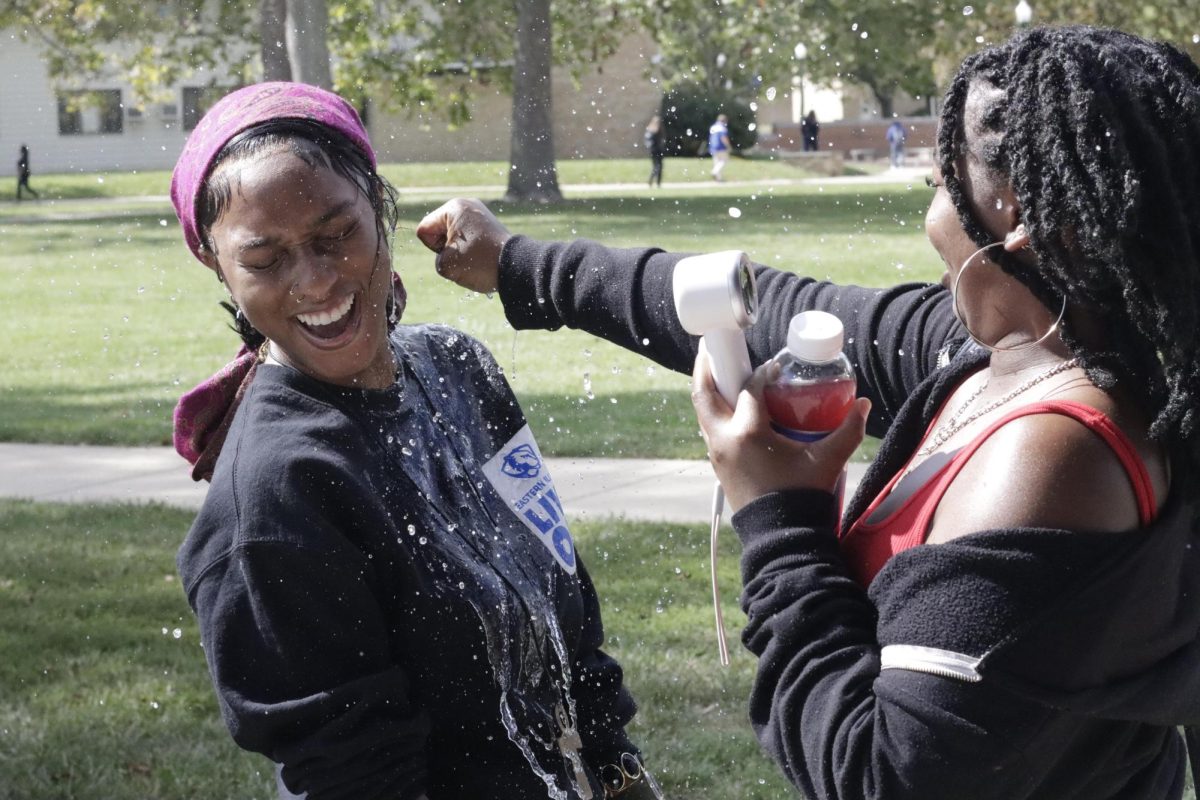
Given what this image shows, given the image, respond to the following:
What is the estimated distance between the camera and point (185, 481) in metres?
8.07

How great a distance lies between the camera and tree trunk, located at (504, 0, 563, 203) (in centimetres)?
2695

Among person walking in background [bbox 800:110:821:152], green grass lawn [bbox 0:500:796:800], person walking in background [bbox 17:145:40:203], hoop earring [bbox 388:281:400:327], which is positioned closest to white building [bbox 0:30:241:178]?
person walking in background [bbox 17:145:40:203]

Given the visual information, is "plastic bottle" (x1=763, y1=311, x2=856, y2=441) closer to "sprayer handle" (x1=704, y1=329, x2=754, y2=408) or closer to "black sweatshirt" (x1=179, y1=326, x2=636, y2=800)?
"sprayer handle" (x1=704, y1=329, x2=754, y2=408)

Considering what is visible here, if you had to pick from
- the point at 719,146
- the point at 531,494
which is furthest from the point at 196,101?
the point at 531,494

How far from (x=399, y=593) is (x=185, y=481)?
6054 millimetres

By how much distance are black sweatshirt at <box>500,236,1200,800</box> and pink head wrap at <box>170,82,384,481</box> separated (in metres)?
1.02

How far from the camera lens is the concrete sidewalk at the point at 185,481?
7.24 meters

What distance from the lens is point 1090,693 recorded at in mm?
1846

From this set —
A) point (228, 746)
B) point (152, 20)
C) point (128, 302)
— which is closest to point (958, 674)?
point (228, 746)

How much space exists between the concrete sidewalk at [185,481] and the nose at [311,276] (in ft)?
14.9

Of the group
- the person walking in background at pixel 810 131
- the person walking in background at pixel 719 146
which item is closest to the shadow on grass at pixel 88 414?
the person walking in background at pixel 719 146

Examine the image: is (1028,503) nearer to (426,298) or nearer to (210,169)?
(210,169)

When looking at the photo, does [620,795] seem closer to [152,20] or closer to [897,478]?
[897,478]

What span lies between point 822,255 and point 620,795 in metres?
17.3
